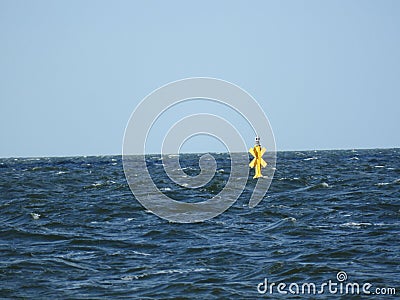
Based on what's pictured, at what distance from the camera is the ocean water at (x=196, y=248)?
13.6 metres

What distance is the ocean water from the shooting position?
535 inches

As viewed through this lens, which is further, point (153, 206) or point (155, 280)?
point (153, 206)

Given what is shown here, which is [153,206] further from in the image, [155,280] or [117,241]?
[155,280]

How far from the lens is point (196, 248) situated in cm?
1733

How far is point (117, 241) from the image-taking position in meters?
18.6

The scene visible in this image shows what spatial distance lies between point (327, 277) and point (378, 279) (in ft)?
3.63

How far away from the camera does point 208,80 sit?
914 inches

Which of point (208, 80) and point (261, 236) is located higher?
point (208, 80)

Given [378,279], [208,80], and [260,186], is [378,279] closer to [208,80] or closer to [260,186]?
[208,80]

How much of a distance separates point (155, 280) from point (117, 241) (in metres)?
4.84

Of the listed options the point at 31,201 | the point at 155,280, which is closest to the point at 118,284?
the point at 155,280

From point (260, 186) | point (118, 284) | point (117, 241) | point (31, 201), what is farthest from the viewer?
point (260, 186)

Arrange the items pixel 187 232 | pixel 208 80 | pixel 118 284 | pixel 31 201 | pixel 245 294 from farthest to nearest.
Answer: pixel 31 201 → pixel 208 80 → pixel 187 232 → pixel 118 284 → pixel 245 294

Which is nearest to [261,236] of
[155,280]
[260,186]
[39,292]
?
[155,280]
